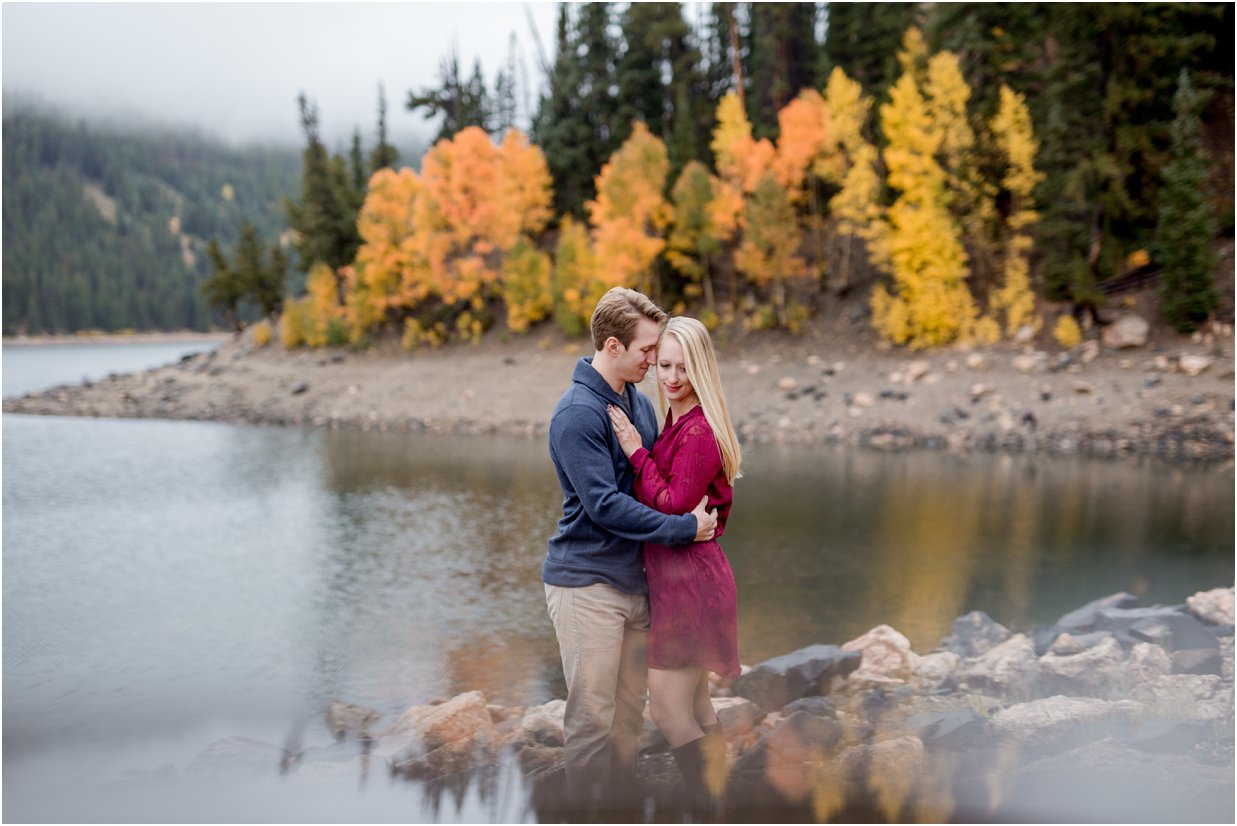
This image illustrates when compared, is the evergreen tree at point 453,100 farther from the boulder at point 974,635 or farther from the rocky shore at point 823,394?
the boulder at point 974,635

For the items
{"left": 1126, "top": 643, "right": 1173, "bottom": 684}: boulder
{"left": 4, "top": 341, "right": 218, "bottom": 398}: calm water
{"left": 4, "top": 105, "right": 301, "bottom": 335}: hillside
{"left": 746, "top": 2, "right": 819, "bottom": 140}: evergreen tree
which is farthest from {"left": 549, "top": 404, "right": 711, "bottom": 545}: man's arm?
{"left": 4, "top": 105, "right": 301, "bottom": 335}: hillside

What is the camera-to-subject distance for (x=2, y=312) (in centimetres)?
10094

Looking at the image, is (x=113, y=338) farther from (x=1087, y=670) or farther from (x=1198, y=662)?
(x=1198, y=662)

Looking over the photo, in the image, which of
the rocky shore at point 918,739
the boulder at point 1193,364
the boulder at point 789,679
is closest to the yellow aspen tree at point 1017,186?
the boulder at point 1193,364

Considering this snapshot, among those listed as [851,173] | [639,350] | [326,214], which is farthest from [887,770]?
[326,214]

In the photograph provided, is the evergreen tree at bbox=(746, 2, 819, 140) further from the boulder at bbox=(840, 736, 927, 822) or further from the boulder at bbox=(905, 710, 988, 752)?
the boulder at bbox=(840, 736, 927, 822)

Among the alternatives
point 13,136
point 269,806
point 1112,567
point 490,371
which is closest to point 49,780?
point 269,806

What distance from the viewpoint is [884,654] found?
7.28 meters

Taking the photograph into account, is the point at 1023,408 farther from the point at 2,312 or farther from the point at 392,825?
the point at 2,312

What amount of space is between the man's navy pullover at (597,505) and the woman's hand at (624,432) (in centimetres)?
3

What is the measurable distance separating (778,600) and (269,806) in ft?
20.2

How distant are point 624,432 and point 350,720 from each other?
4328 mm

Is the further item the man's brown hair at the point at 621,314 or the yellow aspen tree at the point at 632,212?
the yellow aspen tree at the point at 632,212

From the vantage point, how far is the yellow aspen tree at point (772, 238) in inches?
1156
